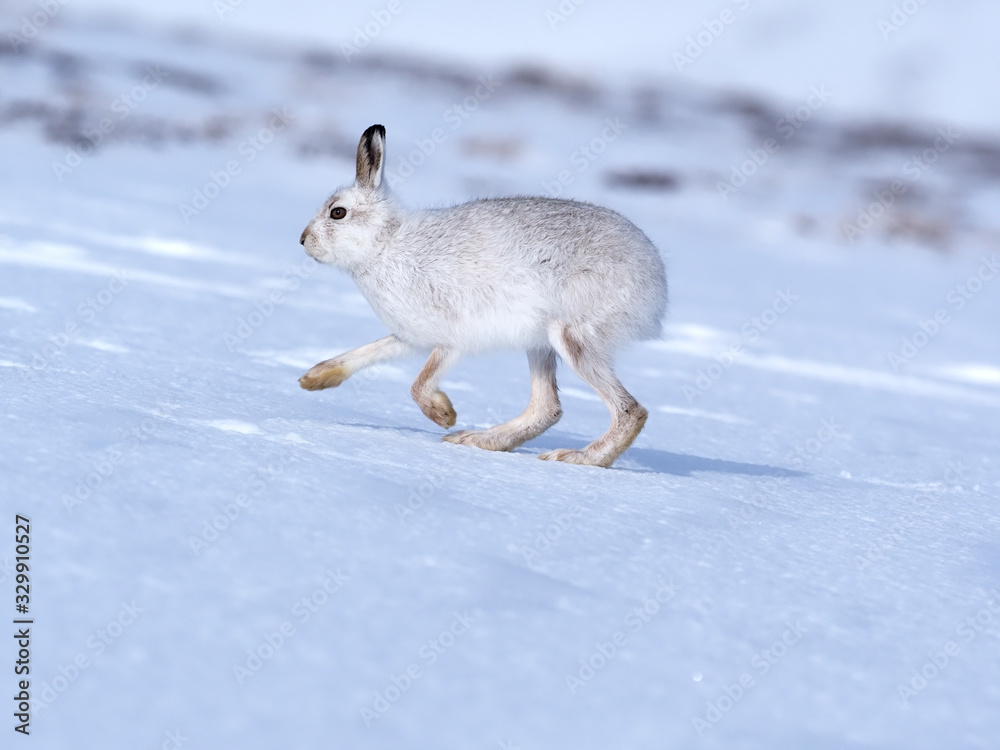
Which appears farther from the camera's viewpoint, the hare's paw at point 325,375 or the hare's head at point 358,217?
the hare's head at point 358,217

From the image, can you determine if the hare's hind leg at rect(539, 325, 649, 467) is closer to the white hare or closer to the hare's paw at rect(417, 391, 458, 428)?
the white hare

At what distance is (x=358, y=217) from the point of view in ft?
14.1

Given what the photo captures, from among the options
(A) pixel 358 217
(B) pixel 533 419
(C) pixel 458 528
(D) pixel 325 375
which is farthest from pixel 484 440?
(C) pixel 458 528

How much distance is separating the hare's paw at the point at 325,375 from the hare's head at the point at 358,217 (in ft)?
1.40

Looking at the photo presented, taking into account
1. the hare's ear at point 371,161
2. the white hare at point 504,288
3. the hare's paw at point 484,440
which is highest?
the hare's ear at point 371,161

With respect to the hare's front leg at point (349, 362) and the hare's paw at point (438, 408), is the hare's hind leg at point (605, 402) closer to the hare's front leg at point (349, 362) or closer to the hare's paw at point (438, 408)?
the hare's paw at point (438, 408)

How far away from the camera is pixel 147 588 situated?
201 cm

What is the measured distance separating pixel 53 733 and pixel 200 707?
20 centimetres

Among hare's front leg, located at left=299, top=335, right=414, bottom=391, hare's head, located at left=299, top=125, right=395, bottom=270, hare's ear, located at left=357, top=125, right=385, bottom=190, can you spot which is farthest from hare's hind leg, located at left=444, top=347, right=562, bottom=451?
hare's ear, located at left=357, top=125, right=385, bottom=190

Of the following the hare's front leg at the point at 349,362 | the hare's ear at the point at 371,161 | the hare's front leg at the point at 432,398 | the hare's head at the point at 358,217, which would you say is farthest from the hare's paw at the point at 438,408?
the hare's ear at the point at 371,161

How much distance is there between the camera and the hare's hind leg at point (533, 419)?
4.18 m

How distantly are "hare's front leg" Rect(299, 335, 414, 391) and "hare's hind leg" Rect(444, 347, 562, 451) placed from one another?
37cm

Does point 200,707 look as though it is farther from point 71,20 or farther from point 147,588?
point 71,20

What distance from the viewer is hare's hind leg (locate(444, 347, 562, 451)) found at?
4.18 metres
